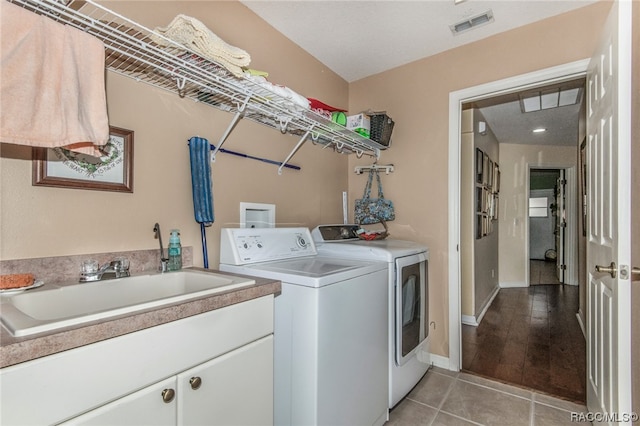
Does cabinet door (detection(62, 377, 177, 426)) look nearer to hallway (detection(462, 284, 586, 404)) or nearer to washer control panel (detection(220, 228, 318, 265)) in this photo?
washer control panel (detection(220, 228, 318, 265))

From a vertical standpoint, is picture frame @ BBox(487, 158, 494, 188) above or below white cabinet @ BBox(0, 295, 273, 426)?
above

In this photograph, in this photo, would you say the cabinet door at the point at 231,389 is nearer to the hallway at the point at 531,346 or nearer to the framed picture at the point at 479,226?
the hallway at the point at 531,346

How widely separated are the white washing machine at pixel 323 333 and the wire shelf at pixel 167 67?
68cm

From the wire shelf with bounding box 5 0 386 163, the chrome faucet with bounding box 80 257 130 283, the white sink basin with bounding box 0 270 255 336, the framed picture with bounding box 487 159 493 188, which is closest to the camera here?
the white sink basin with bounding box 0 270 255 336

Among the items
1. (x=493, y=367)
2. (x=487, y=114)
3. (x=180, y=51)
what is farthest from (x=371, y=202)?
(x=487, y=114)

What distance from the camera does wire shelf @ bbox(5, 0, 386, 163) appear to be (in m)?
1.04

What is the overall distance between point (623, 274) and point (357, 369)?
1.15 metres

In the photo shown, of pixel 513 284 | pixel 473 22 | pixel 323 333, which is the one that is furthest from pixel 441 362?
pixel 513 284

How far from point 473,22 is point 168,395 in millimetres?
2583

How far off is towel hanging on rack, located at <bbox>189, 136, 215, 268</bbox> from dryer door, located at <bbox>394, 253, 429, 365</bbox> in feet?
3.57

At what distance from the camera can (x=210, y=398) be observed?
39.8 inches

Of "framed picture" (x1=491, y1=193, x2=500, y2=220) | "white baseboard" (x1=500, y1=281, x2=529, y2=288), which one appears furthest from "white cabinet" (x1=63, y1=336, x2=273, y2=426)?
"white baseboard" (x1=500, y1=281, x2=529, y2=288)

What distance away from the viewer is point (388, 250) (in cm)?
187

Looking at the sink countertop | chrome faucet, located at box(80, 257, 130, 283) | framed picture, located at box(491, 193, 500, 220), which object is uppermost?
framed picture, located at box(491, 193, 500, 220)
